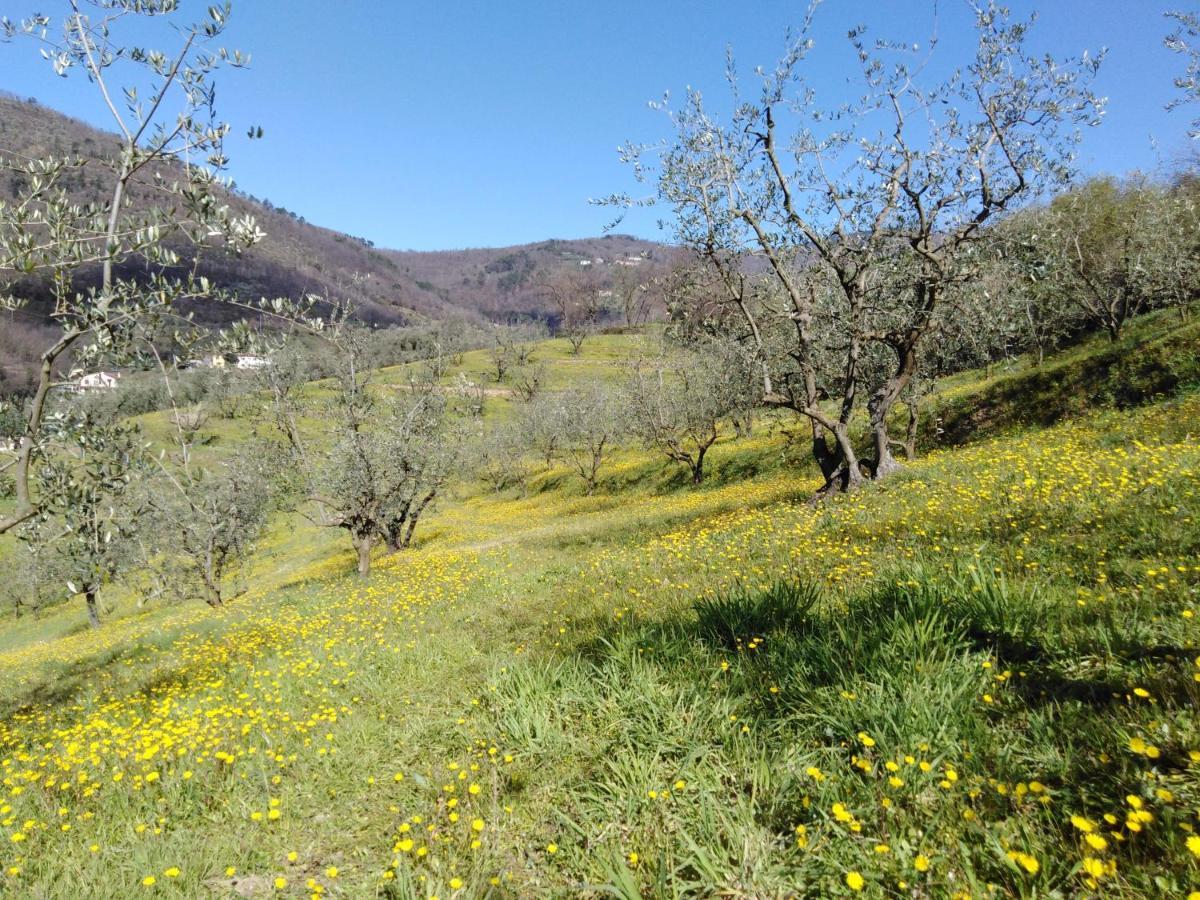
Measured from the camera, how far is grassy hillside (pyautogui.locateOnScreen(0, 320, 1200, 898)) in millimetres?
3412

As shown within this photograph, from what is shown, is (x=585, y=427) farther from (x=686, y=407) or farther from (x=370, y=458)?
(x=370, y=458)

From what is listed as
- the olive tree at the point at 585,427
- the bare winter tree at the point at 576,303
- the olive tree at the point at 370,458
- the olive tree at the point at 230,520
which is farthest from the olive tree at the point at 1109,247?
the bare winter tree at the point at 576,303

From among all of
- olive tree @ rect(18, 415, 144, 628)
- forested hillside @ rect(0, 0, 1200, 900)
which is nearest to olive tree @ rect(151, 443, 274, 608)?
forested hillside @ rect(0, 0, 1200, 900)

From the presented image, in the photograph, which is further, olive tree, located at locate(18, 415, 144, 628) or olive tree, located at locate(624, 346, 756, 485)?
olive tree, located at locate(624, 346, 756, 485)

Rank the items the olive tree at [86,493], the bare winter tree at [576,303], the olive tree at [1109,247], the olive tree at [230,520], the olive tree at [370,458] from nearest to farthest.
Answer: the olive tree at [86,493], the olive tree at [370,458], the olive tree at [230,520], the olive tree at [1109,247], the bare winter tree at [576,303]

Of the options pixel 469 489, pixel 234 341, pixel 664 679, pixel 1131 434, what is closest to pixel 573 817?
pixel 664 679

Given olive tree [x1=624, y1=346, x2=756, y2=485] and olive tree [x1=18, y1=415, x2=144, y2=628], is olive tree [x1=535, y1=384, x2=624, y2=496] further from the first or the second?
olive tree [x1=18, y1=415, x2=144, y2=628]

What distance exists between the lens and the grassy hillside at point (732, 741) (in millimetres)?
3412

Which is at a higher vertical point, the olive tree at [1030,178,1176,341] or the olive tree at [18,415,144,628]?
the olive tree at [1030,178,1176,341]

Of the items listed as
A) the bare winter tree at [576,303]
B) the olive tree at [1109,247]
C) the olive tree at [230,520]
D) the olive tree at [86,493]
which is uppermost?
the bare winter tree at [576,303]

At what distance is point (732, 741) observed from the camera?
4590mm

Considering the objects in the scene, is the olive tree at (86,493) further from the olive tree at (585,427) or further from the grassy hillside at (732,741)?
the olive tree at (585,427)

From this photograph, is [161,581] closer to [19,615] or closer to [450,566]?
[450,566]

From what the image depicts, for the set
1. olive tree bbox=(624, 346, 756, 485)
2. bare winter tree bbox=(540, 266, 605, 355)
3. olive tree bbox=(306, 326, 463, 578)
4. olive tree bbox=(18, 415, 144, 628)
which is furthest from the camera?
bare winter tree bbox=(540, 266, 605, 355)
